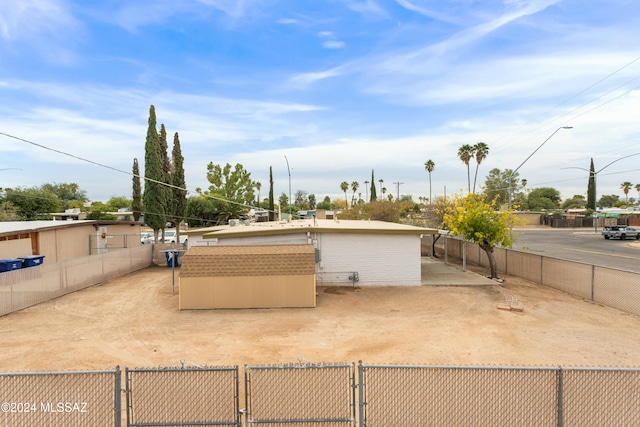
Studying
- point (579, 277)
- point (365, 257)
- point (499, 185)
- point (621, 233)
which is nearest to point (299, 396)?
point (365, 257)

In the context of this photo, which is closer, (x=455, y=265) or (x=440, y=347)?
(x=440, y=347)

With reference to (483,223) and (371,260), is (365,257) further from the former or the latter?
(483,223)

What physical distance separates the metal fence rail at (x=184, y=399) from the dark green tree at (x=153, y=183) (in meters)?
30.9

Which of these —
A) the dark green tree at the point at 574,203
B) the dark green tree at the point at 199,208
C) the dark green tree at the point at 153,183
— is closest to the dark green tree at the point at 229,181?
the dark green tree at the point at 199,208

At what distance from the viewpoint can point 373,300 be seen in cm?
1750

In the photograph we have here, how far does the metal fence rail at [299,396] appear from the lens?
19.8ft

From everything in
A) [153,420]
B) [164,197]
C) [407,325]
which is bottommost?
[407,325]

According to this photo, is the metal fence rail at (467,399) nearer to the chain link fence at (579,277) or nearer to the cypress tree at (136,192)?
the chain link fence at (579,277)

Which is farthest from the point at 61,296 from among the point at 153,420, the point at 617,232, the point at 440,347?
the point at 617,232

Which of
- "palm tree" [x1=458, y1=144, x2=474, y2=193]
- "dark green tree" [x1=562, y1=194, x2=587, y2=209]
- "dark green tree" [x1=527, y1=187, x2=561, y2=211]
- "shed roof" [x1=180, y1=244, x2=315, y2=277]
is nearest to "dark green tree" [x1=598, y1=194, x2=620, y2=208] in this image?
"dark green tree" [x1=562, y1=194, x2=587, y2=209]

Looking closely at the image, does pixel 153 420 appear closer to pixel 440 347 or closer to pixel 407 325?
pixel 440 347

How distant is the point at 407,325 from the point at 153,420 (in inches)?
381

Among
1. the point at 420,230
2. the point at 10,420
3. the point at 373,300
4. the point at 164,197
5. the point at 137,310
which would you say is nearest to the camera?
the point at 10,420

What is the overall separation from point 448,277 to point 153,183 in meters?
26.7
